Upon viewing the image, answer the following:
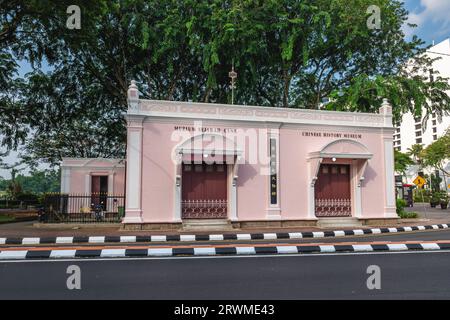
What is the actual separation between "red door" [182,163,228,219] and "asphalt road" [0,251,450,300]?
26.3ft

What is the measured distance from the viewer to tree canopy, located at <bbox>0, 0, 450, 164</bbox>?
21.0m

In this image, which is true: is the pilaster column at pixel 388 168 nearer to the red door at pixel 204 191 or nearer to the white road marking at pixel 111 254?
the red door at pixel 204 191

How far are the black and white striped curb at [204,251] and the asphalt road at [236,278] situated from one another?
1.32 ft

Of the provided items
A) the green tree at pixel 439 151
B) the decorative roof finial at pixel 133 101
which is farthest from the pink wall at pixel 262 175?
the green tree at pixel 439 151

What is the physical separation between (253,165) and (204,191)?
2380mm

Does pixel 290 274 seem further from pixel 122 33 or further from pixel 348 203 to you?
pixel 122 33

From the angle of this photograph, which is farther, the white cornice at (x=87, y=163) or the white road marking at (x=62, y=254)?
the white cornice at (x=87, y=163)

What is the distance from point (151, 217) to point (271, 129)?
6310 millimetres

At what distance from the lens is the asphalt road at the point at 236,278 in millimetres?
5645

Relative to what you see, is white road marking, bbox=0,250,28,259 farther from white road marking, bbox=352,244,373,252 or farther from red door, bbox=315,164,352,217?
red door, bbox=315,164,352,217

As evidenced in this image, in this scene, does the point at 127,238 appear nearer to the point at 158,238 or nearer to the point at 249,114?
the point at 158,238

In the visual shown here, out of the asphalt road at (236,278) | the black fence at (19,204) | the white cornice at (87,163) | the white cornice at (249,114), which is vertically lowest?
the asphalt road at (236,278)

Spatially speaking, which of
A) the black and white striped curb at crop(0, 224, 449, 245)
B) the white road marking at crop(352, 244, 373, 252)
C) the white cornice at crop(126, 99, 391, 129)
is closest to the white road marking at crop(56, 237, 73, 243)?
the black and white striped curb at crop(0, 224, 449, 245)
